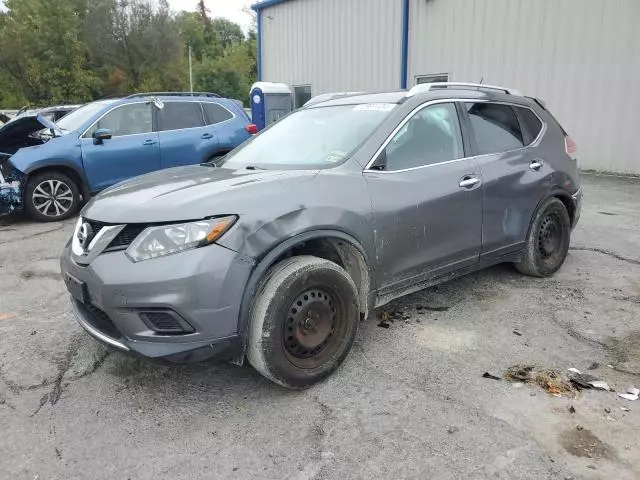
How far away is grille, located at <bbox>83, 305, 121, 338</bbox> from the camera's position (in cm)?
280

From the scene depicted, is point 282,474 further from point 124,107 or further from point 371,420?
point 124,107

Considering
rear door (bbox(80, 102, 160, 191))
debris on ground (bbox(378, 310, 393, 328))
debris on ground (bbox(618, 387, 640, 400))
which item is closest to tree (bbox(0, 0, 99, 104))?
rear door (bbox(80, 102, 160, 191))

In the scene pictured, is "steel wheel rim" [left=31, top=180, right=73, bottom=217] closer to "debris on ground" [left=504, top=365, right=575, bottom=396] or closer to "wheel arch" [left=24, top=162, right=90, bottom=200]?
"wheel arch" [left=24, top=162, right=90, bottom=200]

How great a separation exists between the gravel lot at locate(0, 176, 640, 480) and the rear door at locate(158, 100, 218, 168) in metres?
4.09

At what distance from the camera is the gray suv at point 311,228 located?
8.63 ft

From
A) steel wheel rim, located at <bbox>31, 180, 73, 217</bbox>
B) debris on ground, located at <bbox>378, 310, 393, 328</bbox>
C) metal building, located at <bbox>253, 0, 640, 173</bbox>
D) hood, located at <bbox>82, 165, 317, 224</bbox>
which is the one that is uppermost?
metal building, located at <bbox>253, 0, 640, 173</bbox>

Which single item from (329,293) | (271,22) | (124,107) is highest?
(271,22)

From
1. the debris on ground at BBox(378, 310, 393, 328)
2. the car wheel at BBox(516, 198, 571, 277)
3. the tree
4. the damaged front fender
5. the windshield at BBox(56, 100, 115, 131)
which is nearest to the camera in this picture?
the debris on ground at BBox(378, 310, 393, 328)

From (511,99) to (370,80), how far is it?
9940 millimetres

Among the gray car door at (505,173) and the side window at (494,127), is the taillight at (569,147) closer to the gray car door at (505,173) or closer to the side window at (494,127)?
the gray car door at (505,173)

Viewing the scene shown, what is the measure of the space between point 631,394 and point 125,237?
9.40ft

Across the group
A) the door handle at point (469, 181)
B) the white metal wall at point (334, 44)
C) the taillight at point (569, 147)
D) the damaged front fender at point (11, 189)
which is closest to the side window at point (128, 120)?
the damaged front fender at point (11, 189)

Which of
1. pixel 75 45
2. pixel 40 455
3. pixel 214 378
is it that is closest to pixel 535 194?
pixel 214 378

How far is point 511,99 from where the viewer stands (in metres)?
4.48
